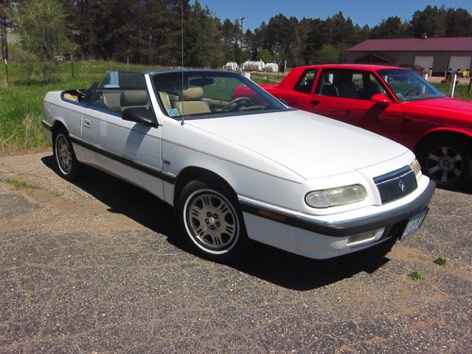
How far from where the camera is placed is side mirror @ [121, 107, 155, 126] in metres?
3.70

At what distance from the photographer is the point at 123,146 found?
4105 millimetres

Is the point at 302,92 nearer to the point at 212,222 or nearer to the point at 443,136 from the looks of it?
the point at 443,136

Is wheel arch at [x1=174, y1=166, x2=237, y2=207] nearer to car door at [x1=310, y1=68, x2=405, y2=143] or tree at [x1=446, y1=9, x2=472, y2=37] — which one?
car door at [x1=310, y1=68, x2=405, y2=143]

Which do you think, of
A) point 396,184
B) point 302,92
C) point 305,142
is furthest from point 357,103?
point 396,184

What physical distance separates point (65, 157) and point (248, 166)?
133 inches

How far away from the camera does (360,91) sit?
6.42 metres

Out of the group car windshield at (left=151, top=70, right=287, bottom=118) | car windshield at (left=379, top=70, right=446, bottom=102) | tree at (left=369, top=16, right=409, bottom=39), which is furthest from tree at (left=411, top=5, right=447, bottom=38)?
car windshield at (left=151, top=70, right=287, bottom=118)

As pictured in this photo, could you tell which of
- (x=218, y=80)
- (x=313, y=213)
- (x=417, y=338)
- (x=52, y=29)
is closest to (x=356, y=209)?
(x=313, y=213)

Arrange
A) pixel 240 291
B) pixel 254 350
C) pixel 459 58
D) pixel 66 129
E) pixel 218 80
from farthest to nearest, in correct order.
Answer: pixel 459 58 → pixel 66 129 → pixel 218 80 → pixel 240 291 → pixel 254 350

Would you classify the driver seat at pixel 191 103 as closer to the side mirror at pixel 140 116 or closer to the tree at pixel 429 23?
the side mirror at pixel 140 116

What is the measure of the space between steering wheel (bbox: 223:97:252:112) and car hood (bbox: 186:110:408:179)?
290mm

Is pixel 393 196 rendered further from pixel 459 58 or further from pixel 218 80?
pixel 459 58

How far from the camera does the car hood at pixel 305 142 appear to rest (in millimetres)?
2971

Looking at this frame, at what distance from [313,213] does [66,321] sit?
1672 mm
